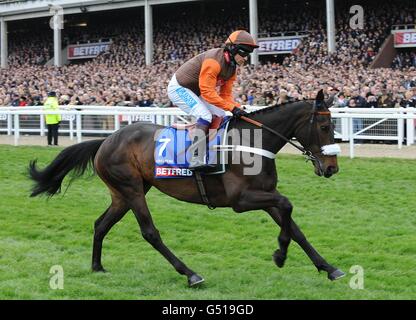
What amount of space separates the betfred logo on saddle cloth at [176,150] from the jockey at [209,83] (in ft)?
0.27

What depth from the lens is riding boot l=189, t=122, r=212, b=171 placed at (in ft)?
19.0

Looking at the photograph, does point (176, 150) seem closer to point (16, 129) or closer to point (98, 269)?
point (98, 269)

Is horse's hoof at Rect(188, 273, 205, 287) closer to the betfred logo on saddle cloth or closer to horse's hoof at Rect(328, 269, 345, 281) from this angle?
the betfred logo on saddle cloth

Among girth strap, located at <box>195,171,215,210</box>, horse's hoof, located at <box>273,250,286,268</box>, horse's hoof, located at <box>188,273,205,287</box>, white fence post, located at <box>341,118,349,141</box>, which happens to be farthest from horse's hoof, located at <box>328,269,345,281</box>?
white fence post, located at <box>341,118,349,141</box>

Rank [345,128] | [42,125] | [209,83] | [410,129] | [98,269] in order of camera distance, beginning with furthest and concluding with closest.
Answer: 1. [42,125]
2. [345,128]
3. [410,129]
4. [98,269]
5. [209,83]

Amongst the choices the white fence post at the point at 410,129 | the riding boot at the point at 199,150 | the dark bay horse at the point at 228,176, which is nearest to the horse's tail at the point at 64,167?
the dark bay horse at the point at 228,176

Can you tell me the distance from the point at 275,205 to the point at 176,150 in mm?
967

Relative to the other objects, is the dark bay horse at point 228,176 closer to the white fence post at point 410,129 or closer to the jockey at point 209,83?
the jockey at point 209,83

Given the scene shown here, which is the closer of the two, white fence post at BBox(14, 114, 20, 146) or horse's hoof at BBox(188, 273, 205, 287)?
horse's hoof at BBox(188, 273, 205, 287)

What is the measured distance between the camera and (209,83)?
5.79m

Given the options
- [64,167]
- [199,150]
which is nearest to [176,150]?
[199,150]

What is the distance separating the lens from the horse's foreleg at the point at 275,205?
553 cm

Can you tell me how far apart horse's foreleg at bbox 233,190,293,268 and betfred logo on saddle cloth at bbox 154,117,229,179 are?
1.16 feet
